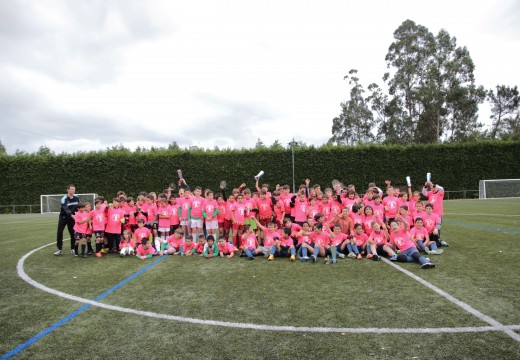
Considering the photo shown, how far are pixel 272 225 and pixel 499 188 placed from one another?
28.0m

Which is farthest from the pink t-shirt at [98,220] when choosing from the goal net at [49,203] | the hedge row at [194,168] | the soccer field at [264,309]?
the goal net at [49,203]

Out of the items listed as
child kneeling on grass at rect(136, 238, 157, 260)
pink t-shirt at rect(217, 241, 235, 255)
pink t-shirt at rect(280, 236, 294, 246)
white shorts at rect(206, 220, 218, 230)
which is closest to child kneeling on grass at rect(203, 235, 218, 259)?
pink t-shirt at rect(217, 241, 235, 255)

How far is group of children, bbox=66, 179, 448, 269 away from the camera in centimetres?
866

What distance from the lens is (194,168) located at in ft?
87.8

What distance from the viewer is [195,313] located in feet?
16.0

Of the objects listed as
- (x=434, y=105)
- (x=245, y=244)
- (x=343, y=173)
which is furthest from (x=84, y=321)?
(x=434, y=105)

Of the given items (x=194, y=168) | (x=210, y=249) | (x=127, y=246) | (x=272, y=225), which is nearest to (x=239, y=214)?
(x=272, y=225)

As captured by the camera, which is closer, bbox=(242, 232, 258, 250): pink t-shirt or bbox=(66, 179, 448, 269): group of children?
bbox=(66, 179, 448, 269): group of children

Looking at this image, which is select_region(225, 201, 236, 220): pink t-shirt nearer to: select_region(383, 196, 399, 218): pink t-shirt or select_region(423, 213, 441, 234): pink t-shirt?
select_region(383, 196, 399, 218): pink t-shirt

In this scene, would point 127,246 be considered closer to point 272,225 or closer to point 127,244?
point 127,244

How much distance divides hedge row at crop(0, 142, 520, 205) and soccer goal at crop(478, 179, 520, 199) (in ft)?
17.1

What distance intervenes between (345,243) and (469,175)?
25618mm

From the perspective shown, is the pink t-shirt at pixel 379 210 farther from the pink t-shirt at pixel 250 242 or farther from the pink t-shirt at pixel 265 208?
the pink t-shirt at pixel 250 242

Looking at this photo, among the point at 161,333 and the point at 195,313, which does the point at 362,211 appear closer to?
the point at 195,313
